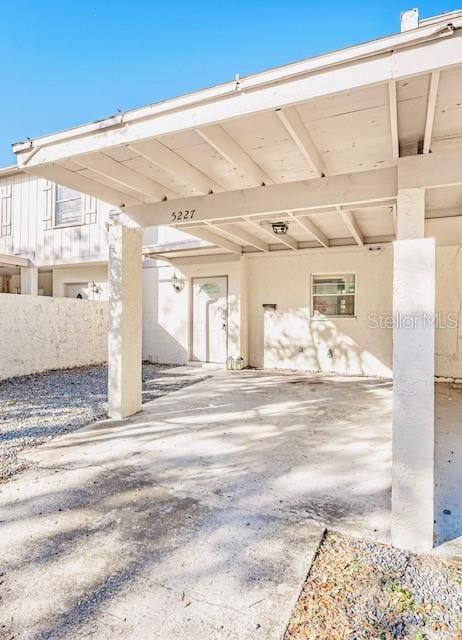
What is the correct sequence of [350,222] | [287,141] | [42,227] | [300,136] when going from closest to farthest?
1. [300,136]
2. [287,141]
3. [350,222]
4. [42,227]

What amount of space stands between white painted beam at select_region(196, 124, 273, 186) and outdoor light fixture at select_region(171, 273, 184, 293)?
18.5ft

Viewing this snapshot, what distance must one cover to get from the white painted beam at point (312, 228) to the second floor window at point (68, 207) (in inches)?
258

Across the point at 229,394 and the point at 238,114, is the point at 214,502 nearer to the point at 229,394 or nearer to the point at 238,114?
the point at 238,114

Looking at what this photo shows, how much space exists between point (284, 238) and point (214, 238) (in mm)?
1341

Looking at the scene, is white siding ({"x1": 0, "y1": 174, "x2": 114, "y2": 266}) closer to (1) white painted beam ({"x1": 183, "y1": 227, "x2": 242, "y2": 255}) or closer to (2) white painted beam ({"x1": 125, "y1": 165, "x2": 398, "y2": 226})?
(1) white painted beam ({"x1": 183, "y1": 227, "x2": 242, "y2": 255})

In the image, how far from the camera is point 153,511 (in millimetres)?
2439

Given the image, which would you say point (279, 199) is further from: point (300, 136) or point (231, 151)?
point (300, 136)

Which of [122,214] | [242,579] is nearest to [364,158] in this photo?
[122,214]

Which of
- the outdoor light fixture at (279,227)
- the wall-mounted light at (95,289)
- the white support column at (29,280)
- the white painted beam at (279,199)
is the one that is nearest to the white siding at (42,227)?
the white support column at (29,280)

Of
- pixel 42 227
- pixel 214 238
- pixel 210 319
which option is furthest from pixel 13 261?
pixel 214 238

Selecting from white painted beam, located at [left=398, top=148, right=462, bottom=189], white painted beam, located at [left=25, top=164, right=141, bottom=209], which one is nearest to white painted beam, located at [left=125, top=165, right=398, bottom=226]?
white painted beam, located at [left=25, top=164, right=141, bottom=209]

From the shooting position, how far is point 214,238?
666 centimetres

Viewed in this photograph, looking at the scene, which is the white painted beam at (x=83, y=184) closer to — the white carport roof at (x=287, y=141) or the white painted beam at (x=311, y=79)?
the white carport roof at (x=287, y=141)

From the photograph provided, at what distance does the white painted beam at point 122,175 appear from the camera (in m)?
3.13
